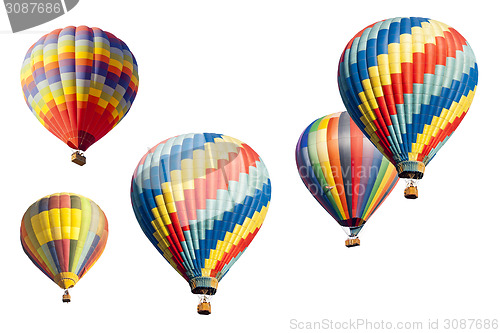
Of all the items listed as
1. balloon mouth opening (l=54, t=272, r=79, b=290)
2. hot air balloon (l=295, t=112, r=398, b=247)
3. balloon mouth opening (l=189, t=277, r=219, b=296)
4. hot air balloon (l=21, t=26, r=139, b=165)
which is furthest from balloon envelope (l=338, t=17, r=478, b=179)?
balloon mouth opening (l=54, t=272, r=79, b=290)

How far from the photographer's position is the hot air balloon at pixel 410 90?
30.9 m

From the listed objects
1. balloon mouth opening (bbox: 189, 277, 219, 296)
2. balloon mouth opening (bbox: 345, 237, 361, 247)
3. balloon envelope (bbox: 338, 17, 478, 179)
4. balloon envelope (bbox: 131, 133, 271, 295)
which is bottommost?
balloon mouth opening (bbox: 189, 277, 219, 296)

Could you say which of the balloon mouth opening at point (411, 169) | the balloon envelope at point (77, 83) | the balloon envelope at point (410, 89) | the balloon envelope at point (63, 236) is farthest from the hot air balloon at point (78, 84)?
the balloon mouth opening at point (411, 169)

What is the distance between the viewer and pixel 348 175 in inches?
1342

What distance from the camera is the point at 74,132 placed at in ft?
110

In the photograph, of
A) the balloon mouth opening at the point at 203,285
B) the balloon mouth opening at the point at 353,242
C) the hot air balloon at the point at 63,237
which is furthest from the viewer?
the balloon mouth opening at the point at 353,242

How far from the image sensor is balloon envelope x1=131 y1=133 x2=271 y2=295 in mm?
31594

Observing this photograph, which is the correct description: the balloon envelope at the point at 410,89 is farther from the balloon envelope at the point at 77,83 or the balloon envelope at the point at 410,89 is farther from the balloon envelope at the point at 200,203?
the balloon envelope at the point at 77,83

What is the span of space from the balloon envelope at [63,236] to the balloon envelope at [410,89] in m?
7.86

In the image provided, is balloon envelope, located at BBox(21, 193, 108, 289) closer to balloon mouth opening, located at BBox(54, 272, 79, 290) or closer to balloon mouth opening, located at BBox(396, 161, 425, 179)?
balloon mouth opening, located at BBox(54, 272, 79, 290)

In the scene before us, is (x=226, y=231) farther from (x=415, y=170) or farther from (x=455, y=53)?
(x=455, y=53)

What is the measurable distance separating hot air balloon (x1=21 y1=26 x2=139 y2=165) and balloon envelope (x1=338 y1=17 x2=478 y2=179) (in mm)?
6538

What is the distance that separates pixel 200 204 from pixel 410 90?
5.83 metres

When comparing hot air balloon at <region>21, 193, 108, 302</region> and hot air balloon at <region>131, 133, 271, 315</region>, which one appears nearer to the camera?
hot air balloon at <region>131, 133, 271, 315</region>
